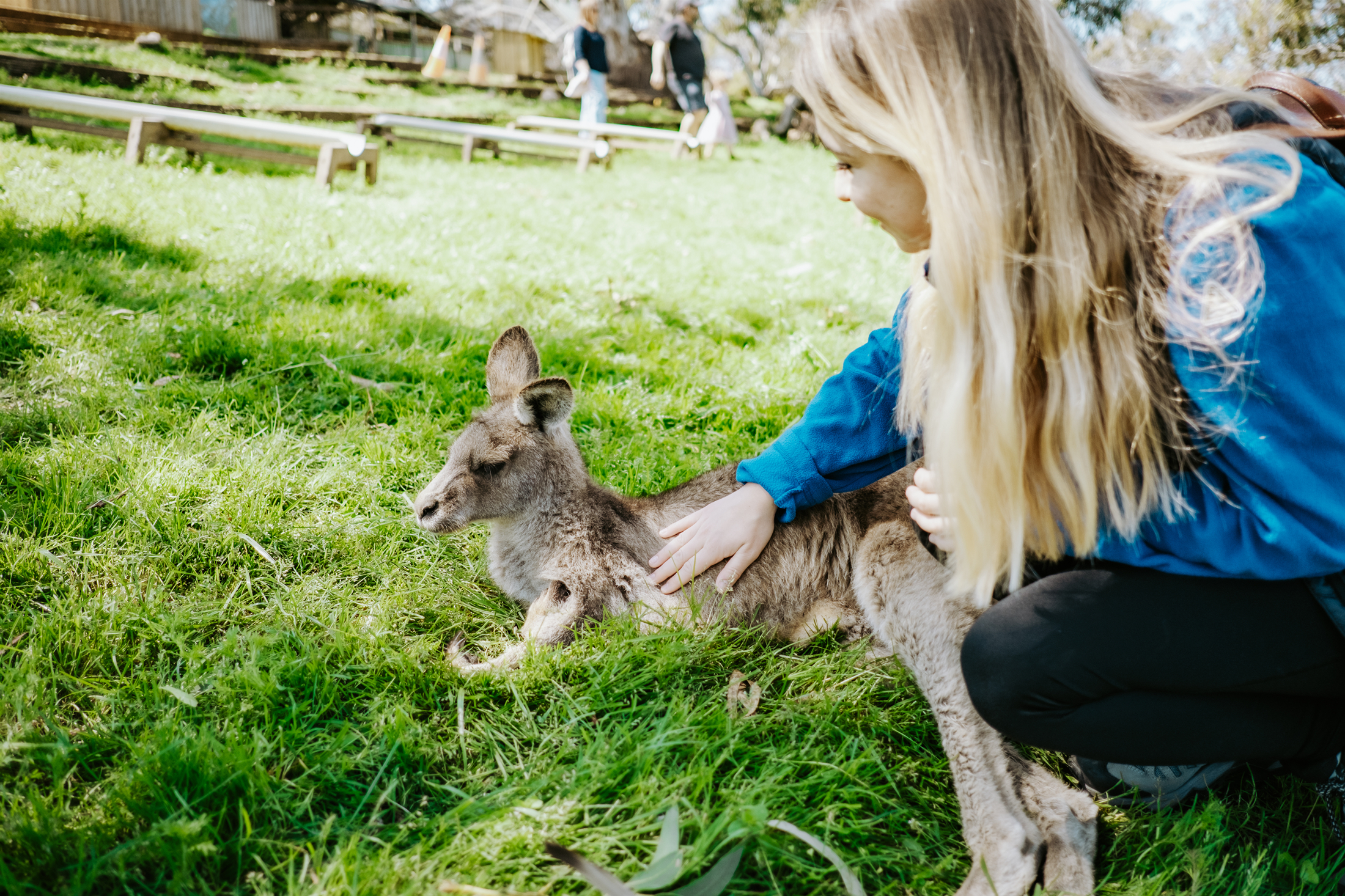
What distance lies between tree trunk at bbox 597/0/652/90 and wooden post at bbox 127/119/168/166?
16.4 meters

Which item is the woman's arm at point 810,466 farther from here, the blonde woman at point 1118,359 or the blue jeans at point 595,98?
the blue jeans at point 595,98

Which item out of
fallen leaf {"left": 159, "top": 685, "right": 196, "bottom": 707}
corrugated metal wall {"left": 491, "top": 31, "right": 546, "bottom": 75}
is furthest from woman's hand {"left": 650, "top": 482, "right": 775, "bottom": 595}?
corrugated metal wall {"left": 491, "top": 31, "right": 546, "bottom": 75}

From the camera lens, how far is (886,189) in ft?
5.92

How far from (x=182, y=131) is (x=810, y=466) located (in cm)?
868

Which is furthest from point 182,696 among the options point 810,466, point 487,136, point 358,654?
point 487,136

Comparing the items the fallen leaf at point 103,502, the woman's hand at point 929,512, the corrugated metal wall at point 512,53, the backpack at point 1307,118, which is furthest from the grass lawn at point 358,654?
the corrugated metal wall at point 512,53

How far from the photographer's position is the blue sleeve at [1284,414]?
5.19ft

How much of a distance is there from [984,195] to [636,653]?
151 cm

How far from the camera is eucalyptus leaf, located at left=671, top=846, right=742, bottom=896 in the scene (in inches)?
66.9

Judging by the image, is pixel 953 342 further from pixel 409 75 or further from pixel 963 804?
pixel 409 75

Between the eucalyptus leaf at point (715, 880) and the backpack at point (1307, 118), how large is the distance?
73.4 inches

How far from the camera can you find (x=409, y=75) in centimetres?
2058

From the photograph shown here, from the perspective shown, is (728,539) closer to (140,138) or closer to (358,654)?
(358,654)

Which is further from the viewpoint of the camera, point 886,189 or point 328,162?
point 328,162
